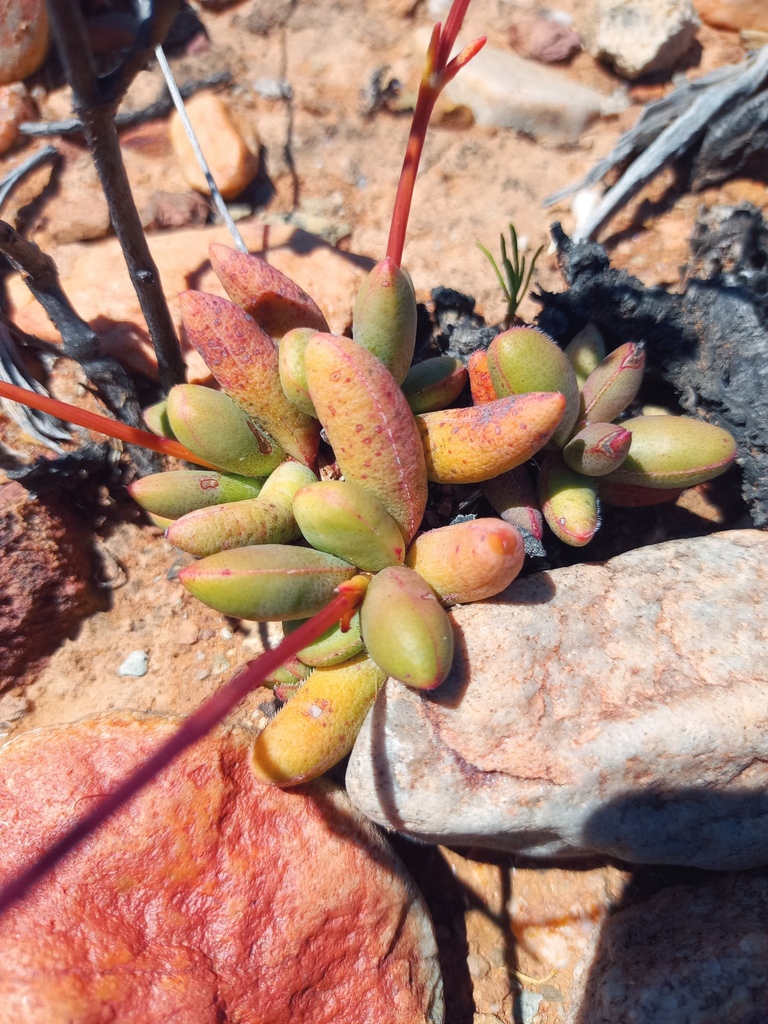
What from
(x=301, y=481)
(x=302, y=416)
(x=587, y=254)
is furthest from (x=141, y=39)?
Result: (x=587, y=254)

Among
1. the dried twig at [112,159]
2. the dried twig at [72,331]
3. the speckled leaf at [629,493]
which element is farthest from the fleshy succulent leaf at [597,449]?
the dried twig at [72,331]

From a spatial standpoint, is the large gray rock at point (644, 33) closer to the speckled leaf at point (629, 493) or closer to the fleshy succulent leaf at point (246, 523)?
the speckled leaf at point (629, 493)

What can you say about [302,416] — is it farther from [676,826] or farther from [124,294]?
[676,826]

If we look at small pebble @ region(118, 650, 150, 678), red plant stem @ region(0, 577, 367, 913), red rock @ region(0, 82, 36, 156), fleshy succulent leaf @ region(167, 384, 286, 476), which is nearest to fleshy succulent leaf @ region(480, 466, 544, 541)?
fleshy succulent leaf @ region(167, 384, 286, 476)

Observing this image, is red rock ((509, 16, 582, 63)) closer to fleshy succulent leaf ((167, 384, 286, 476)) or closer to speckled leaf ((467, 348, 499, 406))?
speckled leaf ((467, 348, 499, 406))

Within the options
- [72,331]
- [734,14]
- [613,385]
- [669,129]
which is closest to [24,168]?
[72,331]
